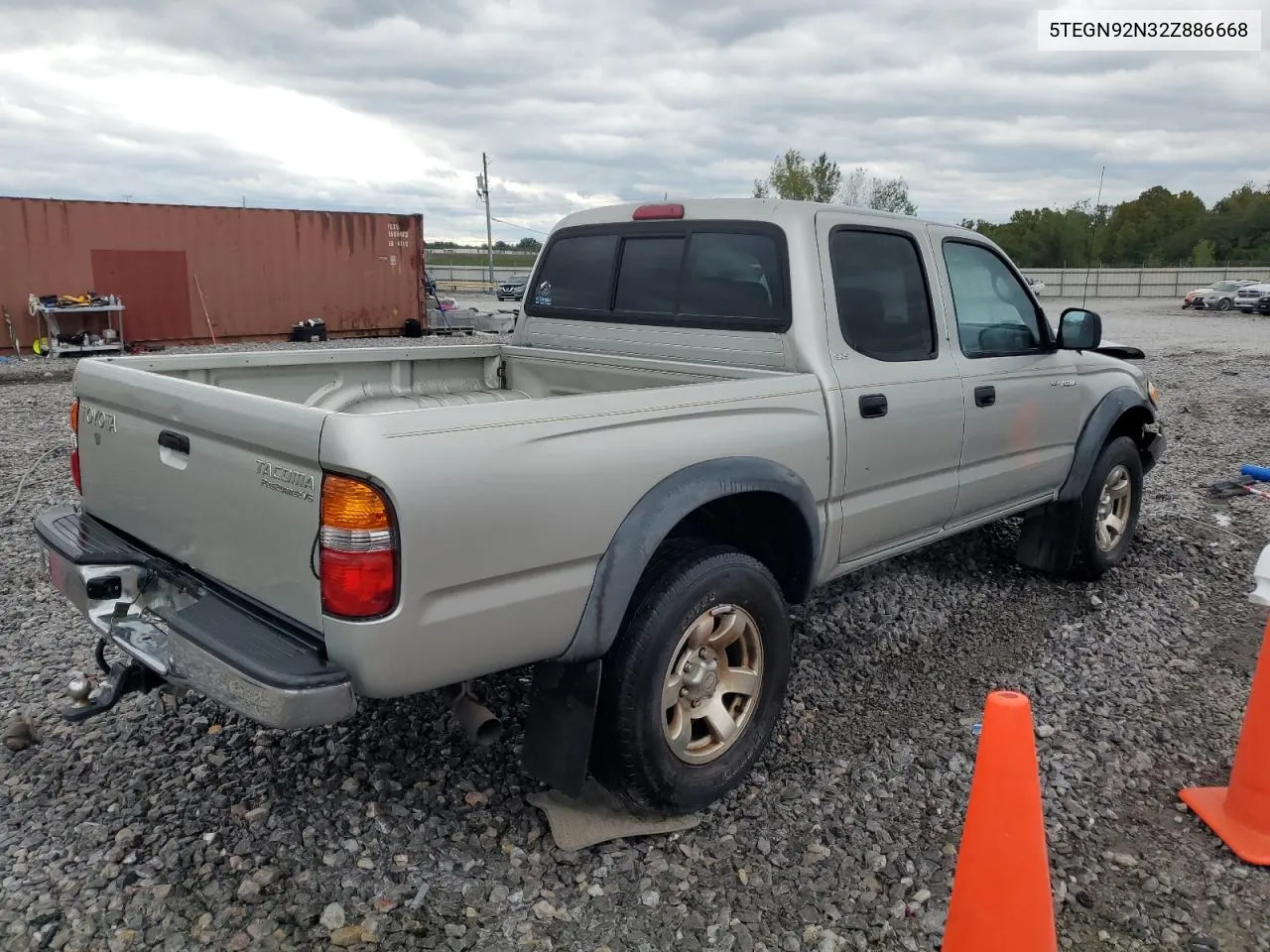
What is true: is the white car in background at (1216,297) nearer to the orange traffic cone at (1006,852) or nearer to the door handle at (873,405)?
the door handle at (873,405)

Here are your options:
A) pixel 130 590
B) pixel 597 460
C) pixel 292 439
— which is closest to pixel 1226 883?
pixel 597 460

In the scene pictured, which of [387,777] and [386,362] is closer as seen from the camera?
[387,777]

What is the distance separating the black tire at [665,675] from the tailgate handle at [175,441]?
136cm

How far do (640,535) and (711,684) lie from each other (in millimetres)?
691

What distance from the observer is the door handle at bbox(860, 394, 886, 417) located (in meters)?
3.56

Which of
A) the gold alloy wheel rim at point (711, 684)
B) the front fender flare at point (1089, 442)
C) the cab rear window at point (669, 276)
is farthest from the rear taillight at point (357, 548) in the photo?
the front fender flare at point (1089, 442)

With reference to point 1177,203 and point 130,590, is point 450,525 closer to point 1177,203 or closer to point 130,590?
point 130,590

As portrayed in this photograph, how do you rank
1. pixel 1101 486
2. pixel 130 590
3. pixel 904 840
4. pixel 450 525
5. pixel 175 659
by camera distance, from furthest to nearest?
1. pixel 1101 486
2. pixel 904 840
3. pixel 130 590
4. pixel 175 659
5. pixel 450 525

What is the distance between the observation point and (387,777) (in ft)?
10.9

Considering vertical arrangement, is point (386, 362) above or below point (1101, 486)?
above

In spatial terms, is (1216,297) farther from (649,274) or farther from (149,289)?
(649,274)

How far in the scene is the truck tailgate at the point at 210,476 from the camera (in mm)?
2359

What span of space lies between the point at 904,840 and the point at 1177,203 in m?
102

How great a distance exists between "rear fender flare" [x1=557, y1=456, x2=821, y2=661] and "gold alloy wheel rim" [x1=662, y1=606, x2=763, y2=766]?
308 millimetres
